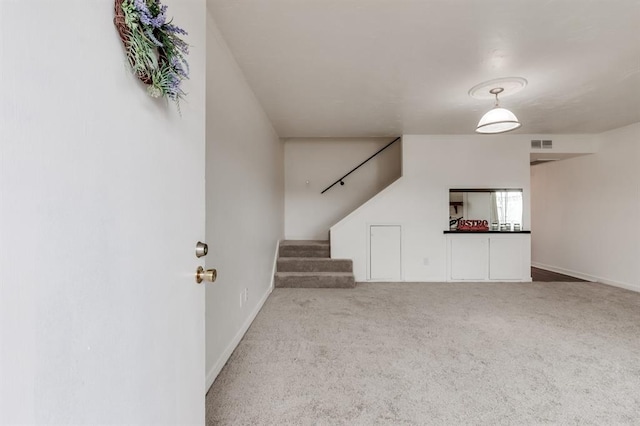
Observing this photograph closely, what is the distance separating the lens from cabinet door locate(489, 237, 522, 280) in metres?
4.42

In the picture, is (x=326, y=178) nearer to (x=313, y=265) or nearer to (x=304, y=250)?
(x=304, y=250)

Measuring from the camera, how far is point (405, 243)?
4.50m

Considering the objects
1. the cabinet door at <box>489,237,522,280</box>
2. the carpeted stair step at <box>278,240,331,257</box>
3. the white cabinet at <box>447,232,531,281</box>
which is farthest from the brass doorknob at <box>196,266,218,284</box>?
the cabinet door at <box>489,237,522,280</box>

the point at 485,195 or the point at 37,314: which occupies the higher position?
the point at 485,195

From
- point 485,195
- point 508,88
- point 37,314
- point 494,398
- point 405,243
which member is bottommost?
point 494,398

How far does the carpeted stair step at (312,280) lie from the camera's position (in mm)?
4020

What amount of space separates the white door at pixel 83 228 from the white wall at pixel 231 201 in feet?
3.48

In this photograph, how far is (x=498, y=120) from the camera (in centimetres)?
264

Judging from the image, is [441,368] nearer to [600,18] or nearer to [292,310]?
[292,310]

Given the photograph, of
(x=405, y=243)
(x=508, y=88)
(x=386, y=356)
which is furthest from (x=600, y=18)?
(x=405, y=243)

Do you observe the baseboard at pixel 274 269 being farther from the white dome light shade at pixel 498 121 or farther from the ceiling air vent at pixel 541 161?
the ceiling air vent at pixel 541 161

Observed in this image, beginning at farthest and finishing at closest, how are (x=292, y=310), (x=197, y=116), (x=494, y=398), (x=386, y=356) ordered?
1. (x=292, y=310)
2. (x=386, y=356)
3. (x=494, y=398)
4. (x=197, y=116)

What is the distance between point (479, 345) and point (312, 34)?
2.74 m

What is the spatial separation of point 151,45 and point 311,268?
3.84 m
